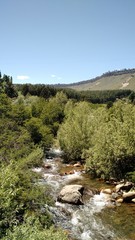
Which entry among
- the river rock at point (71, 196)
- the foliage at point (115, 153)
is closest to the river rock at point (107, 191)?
the river rock at point (71, 196)

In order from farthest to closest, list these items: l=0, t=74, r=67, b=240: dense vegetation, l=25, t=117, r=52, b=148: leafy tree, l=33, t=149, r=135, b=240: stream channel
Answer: l=25, t=117, r=52, b=148: leafy tree, l=33, t=149, r=135, b=240: stream channel, l=0, t=74, r=67, b=240: dense vegetation

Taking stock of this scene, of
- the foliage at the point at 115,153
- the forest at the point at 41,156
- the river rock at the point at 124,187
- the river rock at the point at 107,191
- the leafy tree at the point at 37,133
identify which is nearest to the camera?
the forest at the point at 41,156

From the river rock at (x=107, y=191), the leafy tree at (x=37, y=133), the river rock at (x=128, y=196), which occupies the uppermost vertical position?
the leafy tree at (x=37, y=133)

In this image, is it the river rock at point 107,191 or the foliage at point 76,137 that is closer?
the river rock at point 107,191

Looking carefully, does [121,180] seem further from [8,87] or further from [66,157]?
[8,87]

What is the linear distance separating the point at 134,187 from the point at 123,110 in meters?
27.4

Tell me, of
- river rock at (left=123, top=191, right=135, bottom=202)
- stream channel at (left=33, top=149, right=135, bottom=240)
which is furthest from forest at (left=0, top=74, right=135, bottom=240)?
river rock at (left=123, top=191, right=135, bottom=202)

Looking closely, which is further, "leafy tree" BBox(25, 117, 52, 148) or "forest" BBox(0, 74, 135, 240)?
"leafy tree" BBox(25, 117, 52, 148)

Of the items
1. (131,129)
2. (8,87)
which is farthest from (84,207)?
(8,87)

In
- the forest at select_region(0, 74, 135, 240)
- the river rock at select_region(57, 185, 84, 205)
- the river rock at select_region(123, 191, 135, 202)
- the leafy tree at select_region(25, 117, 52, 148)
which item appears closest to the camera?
the forest at select_region(0, 74, 135, 240)

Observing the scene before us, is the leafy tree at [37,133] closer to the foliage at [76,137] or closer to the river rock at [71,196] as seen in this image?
the foliage at [76,137]

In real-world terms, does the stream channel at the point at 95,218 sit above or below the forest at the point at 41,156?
below

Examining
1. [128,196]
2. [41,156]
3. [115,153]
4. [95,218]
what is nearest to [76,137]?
[115,153]

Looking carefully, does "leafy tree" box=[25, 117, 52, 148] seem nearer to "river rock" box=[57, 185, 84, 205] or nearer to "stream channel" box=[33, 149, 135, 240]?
"stream channel" box=[33, 149, 135, 240]
